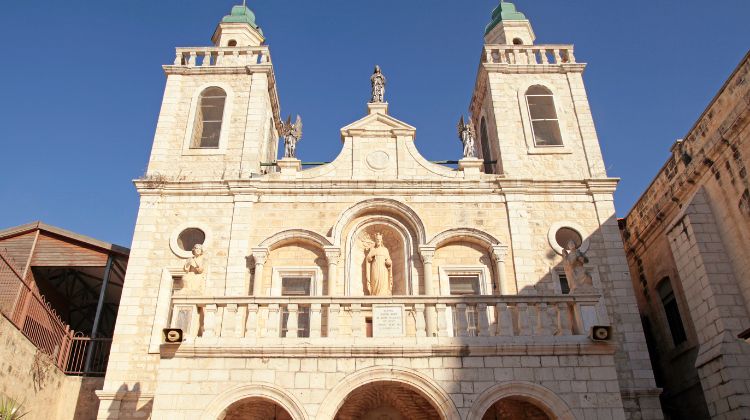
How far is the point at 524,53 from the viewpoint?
21.7 meters

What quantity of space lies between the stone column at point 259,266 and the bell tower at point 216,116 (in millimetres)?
2778

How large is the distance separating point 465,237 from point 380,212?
8.43 ft

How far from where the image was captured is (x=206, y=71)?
21.0 m

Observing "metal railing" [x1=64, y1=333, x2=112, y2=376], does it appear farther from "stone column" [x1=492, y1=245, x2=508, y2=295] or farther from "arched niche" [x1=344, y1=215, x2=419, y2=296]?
"stone column" [x1=492, y1=245, x2=508, y2=295]

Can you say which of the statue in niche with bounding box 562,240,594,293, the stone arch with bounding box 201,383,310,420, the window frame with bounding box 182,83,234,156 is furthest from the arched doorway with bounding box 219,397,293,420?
the window frame with bounding box 182,83,234,156

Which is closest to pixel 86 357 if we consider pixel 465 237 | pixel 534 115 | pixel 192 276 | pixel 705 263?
pixel 192 276

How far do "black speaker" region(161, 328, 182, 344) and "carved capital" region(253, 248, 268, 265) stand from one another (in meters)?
5.09

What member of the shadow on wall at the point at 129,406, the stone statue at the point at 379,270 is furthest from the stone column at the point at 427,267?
the shadow on wall at the point at 129,406

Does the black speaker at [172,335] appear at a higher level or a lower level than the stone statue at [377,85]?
lower

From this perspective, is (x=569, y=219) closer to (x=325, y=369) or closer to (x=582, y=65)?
(x=582, y=65)

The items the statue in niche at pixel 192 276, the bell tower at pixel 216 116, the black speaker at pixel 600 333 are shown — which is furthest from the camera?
the bell tower at pixel 216 116

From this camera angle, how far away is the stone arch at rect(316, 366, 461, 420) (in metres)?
11.2

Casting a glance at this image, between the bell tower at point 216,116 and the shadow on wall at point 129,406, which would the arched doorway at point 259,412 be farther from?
the bell tower at point 216,116

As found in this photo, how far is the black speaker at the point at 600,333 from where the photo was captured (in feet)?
38.5
